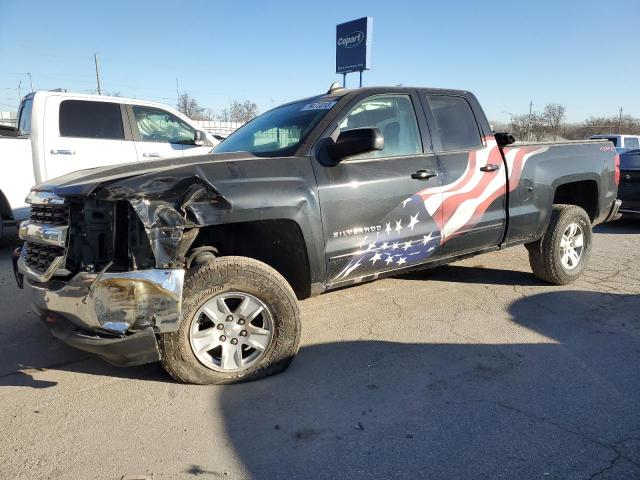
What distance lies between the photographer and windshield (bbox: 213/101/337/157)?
361 centimetres

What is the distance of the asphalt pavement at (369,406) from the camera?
91.7 inches

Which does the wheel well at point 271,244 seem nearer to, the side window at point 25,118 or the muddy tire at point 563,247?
the muddy tire at point 563,247

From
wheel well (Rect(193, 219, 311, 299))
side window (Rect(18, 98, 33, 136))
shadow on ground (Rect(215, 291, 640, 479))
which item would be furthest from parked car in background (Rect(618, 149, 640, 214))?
side window (Rect(18, 98, 33, 136))

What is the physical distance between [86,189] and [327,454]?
6.45 ft

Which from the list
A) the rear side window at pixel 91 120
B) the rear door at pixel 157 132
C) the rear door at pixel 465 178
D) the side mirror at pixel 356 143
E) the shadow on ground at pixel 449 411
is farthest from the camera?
the rear door at pixel 157 132

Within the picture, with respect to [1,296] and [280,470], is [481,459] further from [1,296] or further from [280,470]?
[1,296]

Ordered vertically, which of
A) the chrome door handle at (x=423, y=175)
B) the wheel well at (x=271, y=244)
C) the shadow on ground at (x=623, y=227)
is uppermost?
the chrome door handle at (x=423, y=175)

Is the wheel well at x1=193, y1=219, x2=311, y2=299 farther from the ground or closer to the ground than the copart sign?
closer to the ground

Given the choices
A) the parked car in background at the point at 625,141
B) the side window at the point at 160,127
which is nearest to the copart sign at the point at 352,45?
the parked car in background at the point at 625,141

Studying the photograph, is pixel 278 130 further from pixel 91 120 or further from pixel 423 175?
pixel 91 120

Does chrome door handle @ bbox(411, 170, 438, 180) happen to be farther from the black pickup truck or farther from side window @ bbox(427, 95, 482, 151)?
side window @ bbox(427, 95, 482, 151)

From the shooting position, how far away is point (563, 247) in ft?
16.8

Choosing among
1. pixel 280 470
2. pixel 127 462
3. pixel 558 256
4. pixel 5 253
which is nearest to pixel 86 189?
pixel 127 462

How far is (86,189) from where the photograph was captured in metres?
2.74
